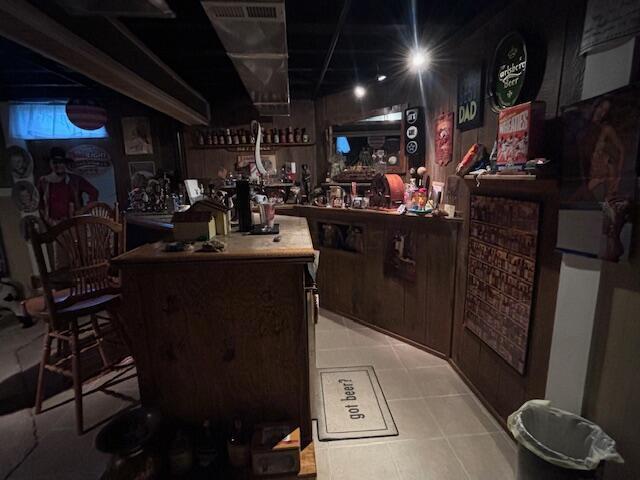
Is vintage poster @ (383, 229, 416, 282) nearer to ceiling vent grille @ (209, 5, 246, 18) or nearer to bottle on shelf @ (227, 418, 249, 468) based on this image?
bottle on shelf @ (227, 418, 249, 468)

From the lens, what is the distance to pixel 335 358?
9.16ft

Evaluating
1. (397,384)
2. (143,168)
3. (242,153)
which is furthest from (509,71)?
(143,168)

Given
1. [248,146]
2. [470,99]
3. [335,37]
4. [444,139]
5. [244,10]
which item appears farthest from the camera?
[248,146]

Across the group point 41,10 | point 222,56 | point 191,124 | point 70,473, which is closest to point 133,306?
point 70,473

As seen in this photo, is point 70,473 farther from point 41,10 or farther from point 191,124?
point 191,124

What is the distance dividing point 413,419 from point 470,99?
2.15 meters

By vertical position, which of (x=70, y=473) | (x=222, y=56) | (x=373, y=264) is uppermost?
(x=222, y=56)

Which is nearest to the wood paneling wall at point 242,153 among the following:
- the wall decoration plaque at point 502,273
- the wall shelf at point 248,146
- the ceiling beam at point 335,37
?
the wall shelf at point 248,146

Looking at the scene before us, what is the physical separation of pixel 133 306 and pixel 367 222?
2142mm

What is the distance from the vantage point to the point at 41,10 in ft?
5.25

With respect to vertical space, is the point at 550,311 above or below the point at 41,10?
below

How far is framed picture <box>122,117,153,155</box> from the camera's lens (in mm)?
4590

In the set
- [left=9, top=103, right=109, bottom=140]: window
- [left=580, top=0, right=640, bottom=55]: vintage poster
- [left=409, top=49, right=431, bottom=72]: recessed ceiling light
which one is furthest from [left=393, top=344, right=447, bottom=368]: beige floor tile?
[left=9, top=103, right=109, bottom=140]: window

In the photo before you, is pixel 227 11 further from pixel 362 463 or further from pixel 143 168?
pixel 143 168
